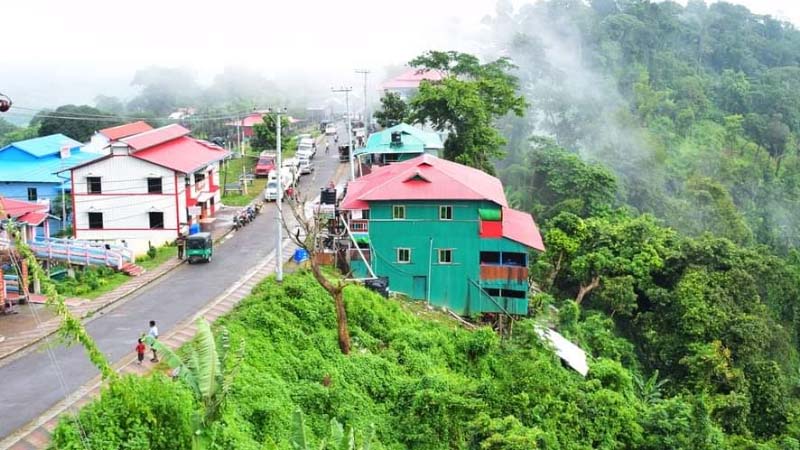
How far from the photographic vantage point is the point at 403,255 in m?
32.7

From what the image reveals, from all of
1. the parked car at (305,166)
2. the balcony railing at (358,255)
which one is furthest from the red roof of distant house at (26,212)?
the parked car at (305,166)

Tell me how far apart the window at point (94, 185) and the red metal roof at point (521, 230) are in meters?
19.2

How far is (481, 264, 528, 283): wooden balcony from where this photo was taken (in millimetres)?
32438

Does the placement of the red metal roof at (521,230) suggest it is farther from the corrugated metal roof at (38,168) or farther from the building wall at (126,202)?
the corrugated metal roof at (38,168)

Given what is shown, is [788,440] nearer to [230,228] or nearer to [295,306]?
[295,306]

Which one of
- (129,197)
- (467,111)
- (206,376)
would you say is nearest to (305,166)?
(467,111)

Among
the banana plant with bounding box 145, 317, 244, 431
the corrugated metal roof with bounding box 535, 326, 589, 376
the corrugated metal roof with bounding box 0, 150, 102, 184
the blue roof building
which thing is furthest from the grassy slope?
the corrugated metal roof with bounding box 0, 150, 102, 184

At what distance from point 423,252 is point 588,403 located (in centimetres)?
1032

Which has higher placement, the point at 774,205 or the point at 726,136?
the point at 726,136

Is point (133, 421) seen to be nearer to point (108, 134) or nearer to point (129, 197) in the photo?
point (129, 197)

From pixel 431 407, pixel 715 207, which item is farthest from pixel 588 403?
pixel 715 207

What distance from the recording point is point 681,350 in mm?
36844

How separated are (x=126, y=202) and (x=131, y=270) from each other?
22.0 feet

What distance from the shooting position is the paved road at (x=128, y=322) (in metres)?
18.6
